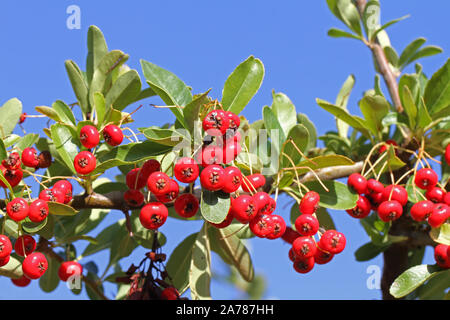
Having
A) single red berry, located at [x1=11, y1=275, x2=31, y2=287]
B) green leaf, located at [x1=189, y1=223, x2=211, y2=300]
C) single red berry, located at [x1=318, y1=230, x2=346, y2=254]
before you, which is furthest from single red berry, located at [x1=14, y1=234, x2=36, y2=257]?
single red berry, located at [x1=318, y1=230, x2=346, y2=254]

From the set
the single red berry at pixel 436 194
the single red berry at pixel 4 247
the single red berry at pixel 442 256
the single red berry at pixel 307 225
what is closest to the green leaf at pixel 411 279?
the single red berry at pixel 442 256

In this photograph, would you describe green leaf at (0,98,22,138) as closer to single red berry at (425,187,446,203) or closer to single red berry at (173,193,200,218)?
single red berry at (173,193,200,218)

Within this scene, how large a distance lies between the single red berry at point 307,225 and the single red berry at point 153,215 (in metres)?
0.53

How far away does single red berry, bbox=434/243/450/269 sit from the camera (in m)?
2.51

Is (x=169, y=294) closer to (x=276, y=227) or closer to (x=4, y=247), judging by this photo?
(x=276, y=227)

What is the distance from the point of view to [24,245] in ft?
7.86

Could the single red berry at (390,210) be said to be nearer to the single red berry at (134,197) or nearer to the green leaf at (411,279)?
the green leaf at (411,279)

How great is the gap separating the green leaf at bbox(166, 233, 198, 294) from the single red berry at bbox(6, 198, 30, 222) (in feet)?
2.85

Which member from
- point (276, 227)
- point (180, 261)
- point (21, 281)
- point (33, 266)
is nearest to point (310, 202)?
point (276, 227)

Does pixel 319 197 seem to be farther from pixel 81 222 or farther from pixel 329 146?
pixel 81 222

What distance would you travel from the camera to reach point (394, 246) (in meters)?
3.31

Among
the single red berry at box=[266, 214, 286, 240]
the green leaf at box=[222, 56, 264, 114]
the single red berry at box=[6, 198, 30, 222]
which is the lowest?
the single red berry at box=[266, 214, 286, 240]
